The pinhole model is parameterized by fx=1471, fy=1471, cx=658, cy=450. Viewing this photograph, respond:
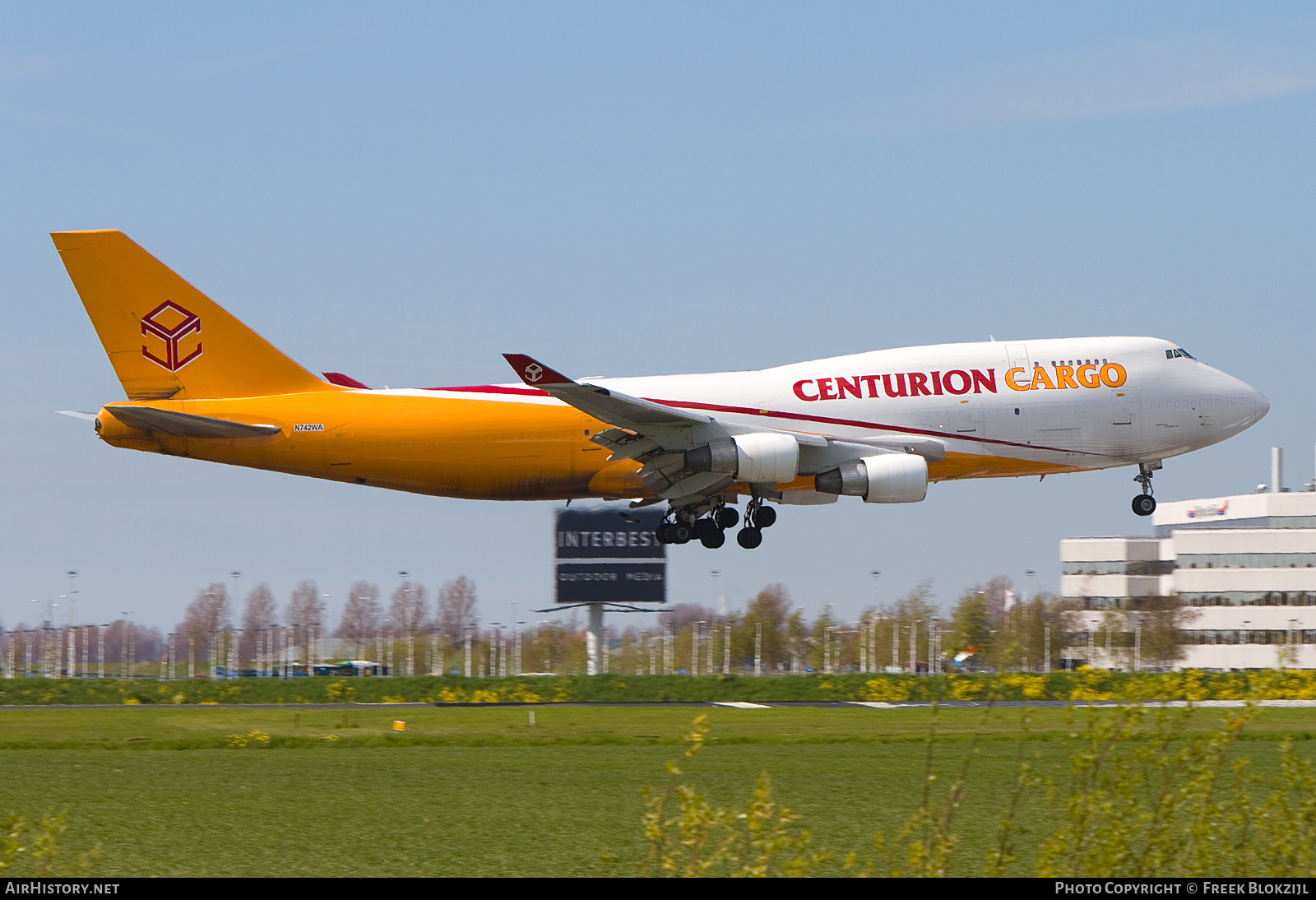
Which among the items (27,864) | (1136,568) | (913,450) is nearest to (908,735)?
(913,450)

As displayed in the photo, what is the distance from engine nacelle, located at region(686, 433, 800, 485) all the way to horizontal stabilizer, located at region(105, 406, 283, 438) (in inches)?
481

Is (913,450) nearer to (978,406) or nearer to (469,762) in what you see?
(978,406)

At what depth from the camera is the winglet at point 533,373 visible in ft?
122

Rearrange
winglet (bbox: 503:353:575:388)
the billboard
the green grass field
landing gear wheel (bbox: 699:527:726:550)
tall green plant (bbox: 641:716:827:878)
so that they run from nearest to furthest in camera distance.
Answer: tall green plant (bbox: 641:716:827:878)
the green grass field
winglet (bbox: 503:353:575:388)
landing gear wheel (bbox: 699:527:726:550)
the billboard

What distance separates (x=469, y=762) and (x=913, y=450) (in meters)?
15.6

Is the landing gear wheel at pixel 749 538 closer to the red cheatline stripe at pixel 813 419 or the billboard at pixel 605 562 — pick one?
the red cheatline stripe at pixel 813 419

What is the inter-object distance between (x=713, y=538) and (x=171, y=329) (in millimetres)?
17539

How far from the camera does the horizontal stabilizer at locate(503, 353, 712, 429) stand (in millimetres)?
37969

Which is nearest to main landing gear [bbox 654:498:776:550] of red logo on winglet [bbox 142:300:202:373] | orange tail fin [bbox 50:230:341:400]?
orange tail fin [bbox 50:230:341:400]

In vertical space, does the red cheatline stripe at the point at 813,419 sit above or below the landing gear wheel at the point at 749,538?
above

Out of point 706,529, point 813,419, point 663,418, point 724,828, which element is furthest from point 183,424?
point 724,828

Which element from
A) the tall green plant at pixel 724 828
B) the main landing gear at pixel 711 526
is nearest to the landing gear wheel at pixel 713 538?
the main landing gear at pixel 711 526

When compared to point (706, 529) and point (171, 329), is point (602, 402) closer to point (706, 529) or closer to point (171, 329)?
point (706, 529)

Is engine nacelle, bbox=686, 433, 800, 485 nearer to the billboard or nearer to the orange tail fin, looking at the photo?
the orange tail fin
